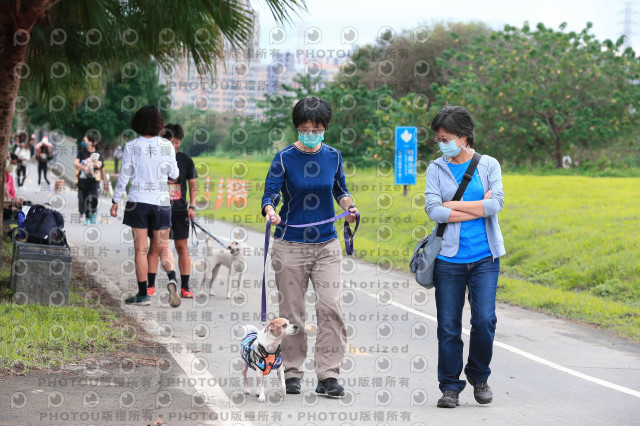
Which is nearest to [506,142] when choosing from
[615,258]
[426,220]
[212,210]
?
[212,210]

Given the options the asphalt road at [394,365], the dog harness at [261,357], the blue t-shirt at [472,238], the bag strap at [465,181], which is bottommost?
the asphalt road at [394,365]

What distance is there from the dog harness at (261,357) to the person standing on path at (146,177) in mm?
3830

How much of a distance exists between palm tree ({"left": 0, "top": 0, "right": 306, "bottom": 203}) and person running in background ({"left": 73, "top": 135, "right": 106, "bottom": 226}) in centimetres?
593

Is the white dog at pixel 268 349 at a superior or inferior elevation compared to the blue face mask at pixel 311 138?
inferior

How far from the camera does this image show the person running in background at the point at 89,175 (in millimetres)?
19422

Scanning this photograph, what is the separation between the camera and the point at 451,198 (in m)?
6.11

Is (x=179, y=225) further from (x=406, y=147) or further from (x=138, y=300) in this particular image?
(x=406, y=147)

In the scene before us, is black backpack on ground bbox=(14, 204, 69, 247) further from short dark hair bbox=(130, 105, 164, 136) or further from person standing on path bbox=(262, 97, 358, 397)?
person standing on path bbox=(262, 97, 358, 397)

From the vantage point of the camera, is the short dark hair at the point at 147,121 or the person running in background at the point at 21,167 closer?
the short dark hair at the point at 147,121

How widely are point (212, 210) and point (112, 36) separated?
17914 mm

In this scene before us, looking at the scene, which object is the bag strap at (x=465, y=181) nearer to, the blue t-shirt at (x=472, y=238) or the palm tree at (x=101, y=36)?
the blue t-shirt at (x=472, y=238)

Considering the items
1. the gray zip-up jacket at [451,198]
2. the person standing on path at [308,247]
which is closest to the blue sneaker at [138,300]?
the person standing on path at [308,247]

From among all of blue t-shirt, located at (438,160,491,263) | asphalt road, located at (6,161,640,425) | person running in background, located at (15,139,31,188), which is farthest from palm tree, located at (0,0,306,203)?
person running in background, located at (15,139,31,188)

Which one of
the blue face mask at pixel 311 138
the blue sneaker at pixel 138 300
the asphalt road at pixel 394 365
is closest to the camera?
the asphalt road at pixel 394 365
